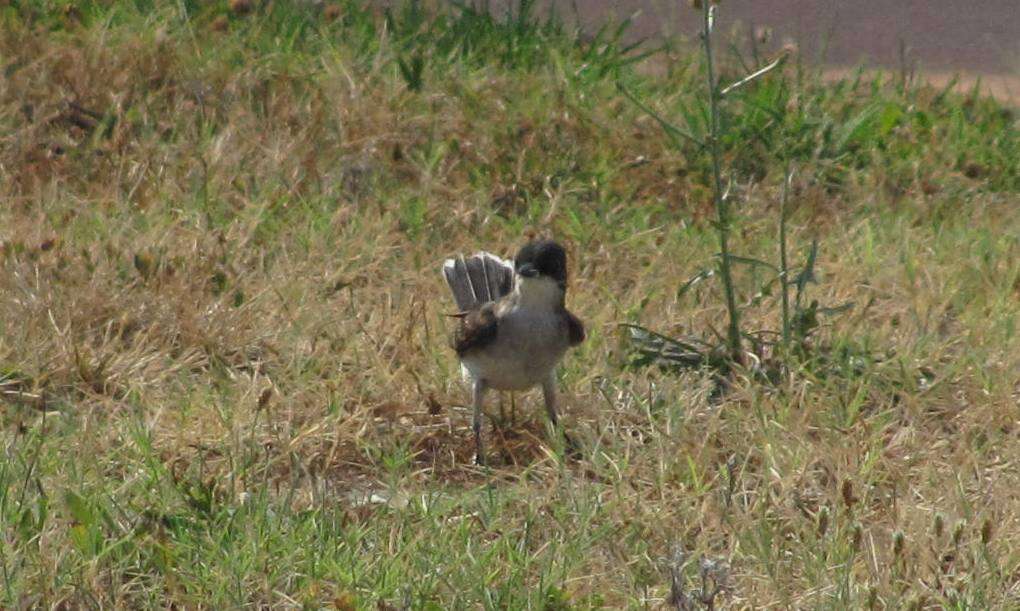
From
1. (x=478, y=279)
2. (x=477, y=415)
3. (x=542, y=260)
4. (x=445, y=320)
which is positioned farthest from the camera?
(x=445, y=320)

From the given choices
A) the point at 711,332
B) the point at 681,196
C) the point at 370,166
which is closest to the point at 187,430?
the point at 711,332

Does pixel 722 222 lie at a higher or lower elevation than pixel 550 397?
higher

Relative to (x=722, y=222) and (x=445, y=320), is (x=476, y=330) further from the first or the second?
(x=722, y=222)

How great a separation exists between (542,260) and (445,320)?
746mm

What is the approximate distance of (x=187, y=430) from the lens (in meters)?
5.41

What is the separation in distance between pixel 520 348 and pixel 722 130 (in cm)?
→ 102

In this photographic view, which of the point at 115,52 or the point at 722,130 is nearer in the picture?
the point at 722,130

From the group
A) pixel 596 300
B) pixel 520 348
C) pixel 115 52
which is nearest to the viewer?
pixel 520 348

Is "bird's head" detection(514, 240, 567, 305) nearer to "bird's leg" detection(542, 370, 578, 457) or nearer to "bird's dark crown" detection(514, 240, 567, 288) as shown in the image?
"bird's dark crown" detection(514, 240, 567, 288)

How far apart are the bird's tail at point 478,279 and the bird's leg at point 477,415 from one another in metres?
0.47

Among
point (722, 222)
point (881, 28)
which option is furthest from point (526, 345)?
point (881, 28)

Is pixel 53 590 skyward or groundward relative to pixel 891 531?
skyward

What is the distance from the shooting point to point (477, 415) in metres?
5.66

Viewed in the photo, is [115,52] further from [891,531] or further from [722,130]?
[891,531]
